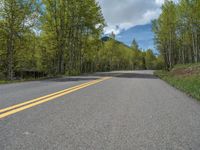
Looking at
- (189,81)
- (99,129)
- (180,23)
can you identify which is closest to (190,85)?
(189,81)

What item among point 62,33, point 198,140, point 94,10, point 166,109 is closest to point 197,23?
point 94,10

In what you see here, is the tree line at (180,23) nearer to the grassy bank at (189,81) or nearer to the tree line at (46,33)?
the tree line at (46,33)

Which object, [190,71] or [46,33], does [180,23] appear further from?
[46,33]

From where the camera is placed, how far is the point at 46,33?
27438mm

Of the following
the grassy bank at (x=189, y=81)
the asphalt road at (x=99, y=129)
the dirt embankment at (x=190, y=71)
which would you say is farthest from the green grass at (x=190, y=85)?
the asphalt road at (x=99, y=129)

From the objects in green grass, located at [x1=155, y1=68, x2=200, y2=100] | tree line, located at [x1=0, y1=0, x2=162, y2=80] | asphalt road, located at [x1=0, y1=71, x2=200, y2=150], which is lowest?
asphalt road, located at [x1=0, y1=71, x2=200, y2=150]

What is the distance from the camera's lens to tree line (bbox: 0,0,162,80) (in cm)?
1994

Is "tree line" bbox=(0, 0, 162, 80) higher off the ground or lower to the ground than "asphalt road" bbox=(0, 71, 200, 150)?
higher

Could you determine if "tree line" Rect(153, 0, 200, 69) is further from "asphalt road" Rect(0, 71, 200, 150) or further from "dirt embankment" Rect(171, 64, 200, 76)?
"asphalt road" Rect(0, 71, 200, 150)

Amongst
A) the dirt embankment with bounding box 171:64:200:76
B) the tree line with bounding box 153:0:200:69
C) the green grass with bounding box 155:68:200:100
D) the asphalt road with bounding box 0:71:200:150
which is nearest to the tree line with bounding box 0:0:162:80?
the tree line with bounding box 153:0:200:69

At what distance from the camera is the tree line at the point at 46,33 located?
19.9 metres

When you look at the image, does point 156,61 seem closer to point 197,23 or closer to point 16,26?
point 197,23

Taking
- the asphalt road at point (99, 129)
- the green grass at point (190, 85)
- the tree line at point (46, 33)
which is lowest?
the asphalt road at point (99, 129)

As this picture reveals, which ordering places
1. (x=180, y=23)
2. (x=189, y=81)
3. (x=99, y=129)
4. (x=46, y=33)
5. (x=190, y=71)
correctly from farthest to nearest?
(x=180, y=23), (x=46, y=33), (x=190, y=71), (x=189, y=81), (x=99, y=129)
